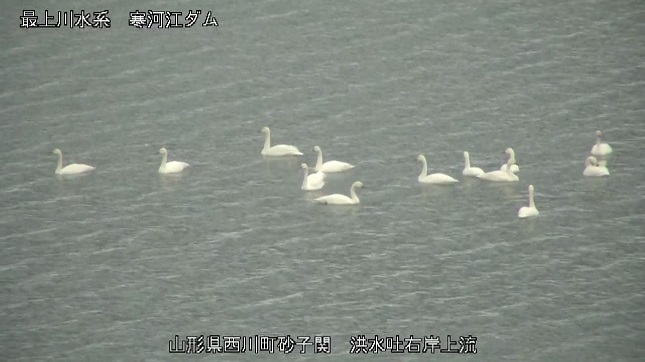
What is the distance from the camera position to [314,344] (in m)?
33.7

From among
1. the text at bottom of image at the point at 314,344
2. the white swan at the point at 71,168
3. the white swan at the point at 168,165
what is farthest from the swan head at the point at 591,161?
the white swan at the point at 71,168

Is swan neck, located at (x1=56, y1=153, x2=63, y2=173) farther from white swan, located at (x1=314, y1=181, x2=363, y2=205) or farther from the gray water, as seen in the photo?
white swan, located at (x1=314, y1=181, x2=363, y2=205)

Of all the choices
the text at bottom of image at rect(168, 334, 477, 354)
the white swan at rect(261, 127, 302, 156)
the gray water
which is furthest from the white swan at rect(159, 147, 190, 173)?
the text at bottom of image at rect(168, 334, 477, 354)

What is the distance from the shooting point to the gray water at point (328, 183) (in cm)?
3466

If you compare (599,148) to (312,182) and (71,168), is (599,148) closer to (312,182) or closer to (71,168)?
(312,182)

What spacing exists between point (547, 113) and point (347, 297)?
11882 millimetres

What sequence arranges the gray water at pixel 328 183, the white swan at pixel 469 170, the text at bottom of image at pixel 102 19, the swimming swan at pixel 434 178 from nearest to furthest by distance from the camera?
the gray water at pixel 328 183 < the swimming swan at pixel 434 178 < the white swan at pixel 469 170 < the text at bottom of image at pixel 102 19

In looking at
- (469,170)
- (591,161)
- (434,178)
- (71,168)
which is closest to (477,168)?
(469,170)

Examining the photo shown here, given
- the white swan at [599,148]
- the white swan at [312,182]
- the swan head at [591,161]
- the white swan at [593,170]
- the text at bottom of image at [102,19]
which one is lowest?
the white swan at [312,182]

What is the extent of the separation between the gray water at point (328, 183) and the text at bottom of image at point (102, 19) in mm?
363

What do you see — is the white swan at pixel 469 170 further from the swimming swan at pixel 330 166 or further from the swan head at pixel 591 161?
the swimming swan at pixel 330 166

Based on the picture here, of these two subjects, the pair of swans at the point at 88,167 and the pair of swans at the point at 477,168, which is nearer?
the pair of swans at the point at 477,168

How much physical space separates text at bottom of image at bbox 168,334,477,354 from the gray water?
201 millimetres

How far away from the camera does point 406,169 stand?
137ft
